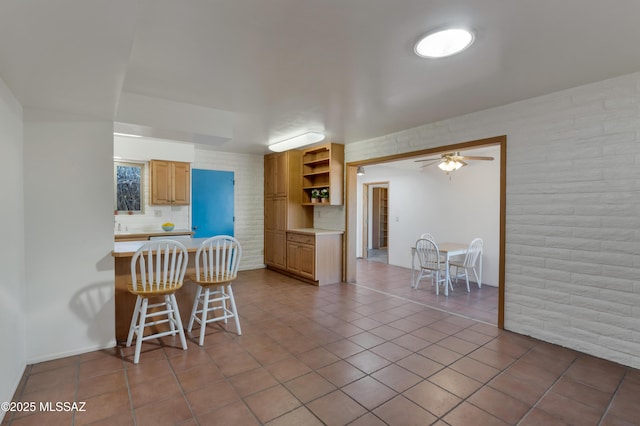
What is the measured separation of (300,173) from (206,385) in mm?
4156

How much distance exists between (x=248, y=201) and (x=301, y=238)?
1.65 m

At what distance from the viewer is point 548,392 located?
84.7 inches

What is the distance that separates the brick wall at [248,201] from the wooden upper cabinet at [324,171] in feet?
3.70

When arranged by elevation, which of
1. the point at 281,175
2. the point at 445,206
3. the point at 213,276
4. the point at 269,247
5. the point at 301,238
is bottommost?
the point at 269,247

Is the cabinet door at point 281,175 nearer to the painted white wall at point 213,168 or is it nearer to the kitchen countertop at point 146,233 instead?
the painted white wall at point 213,168

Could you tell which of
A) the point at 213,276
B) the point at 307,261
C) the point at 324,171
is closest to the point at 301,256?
the point at 307,261

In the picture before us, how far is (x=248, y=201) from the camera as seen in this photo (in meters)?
6.30

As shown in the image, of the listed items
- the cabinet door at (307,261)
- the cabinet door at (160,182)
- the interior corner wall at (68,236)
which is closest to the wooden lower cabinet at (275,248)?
the cabinet door at (307,261)

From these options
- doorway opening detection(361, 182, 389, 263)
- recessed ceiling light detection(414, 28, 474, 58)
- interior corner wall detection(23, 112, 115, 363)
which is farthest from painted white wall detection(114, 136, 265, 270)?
recessed ceiling light detection(414, 28, 474, 58)

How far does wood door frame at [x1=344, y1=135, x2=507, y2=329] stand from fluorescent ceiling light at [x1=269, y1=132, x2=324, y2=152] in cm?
93

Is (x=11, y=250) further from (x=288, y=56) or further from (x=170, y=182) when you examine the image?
(x=170, y=182)

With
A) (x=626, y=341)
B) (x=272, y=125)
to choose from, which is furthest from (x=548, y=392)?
(x=272, y=125)

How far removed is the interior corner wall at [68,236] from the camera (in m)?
2.50

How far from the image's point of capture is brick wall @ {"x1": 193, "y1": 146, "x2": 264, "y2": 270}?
19.9ft
